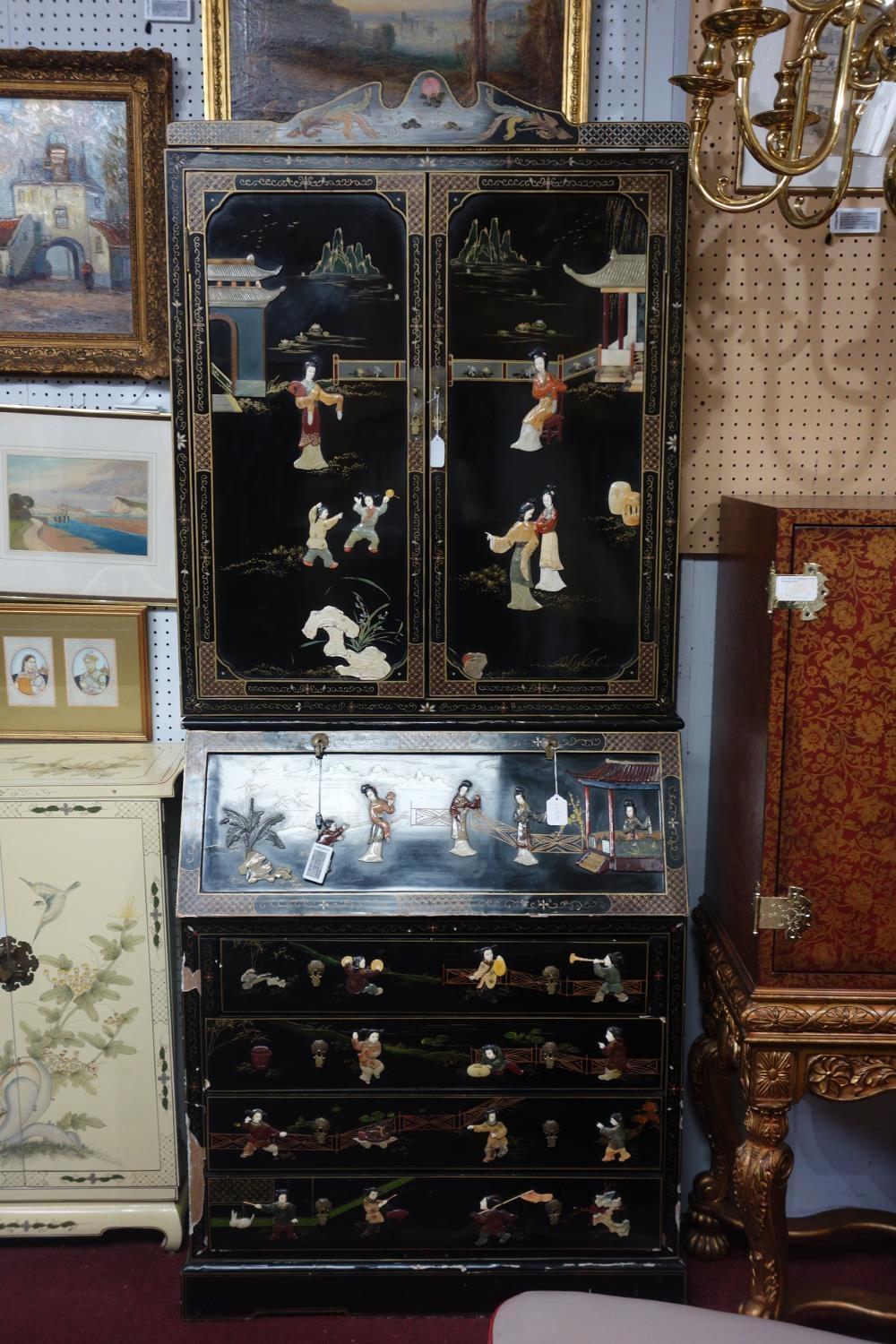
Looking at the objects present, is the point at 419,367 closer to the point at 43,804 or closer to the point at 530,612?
the point at 530,612

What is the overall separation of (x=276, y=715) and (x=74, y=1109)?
1241 millimetres

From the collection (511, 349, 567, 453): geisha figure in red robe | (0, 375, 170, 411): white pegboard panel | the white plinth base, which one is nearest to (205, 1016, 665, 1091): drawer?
the white plinth base

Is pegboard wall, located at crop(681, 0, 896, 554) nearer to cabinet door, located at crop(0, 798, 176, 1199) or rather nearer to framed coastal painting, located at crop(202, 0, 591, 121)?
framed coastal painting, located at crop(202, 0, 591, 121)

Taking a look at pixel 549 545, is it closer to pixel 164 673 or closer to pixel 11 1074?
pixel 164 673

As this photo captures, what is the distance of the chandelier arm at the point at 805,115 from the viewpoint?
65.7 inches

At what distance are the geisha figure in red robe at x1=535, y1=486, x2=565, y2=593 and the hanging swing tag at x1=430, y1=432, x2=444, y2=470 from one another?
0.87 feet

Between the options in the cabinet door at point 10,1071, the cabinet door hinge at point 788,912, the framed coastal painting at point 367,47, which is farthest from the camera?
the cabinet door at point 10,1071

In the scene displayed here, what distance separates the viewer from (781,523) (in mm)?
2271

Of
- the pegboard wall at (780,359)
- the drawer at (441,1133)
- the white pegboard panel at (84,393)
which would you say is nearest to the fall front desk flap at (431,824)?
the drawer at (441,1133)

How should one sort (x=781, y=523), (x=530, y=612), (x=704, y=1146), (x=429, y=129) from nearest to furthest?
(x=781, y=523) → (x=429, y=129) → (x=530, y=612) → (x=704, y=1146)

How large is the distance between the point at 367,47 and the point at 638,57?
0.73 m

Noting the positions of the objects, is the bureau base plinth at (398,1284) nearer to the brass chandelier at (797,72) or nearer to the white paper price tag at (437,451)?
the white paper price tag at (437,451)

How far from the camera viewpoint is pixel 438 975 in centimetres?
261

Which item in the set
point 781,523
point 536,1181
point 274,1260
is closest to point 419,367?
point 781,523
